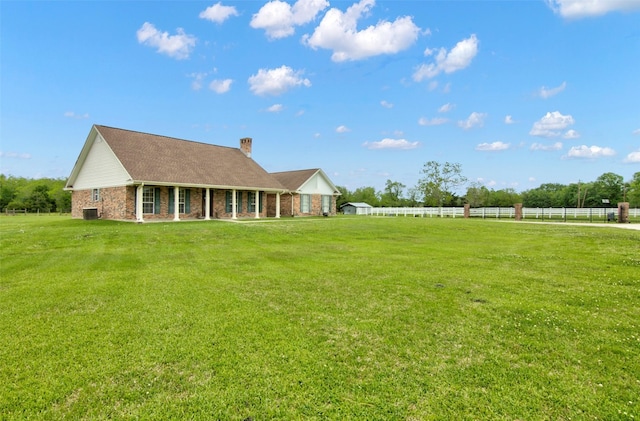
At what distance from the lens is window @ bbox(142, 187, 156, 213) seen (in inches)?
811

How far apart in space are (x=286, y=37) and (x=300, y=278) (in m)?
19.2

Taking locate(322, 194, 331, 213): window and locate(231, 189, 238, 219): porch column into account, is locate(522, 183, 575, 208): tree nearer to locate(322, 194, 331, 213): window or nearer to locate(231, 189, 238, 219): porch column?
locate(322, 194, 331, 213): window

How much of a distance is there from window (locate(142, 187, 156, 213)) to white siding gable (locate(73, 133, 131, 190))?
1.26 meters

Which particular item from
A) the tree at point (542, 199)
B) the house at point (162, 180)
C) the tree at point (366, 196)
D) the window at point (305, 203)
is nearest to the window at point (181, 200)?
the house at point (162, 180)

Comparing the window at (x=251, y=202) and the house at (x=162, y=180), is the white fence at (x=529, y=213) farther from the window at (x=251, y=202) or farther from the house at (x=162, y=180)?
the window at (x=251, y=202)

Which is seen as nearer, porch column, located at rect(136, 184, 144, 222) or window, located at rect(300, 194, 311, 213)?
porch column, located at rect(136, 184, 144, 222)

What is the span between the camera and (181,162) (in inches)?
933

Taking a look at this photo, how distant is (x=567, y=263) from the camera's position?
8859mm

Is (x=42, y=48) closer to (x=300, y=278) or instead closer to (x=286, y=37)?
(x=286, y=37)

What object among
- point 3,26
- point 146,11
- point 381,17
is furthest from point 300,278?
point 3,26

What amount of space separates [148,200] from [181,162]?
407cm

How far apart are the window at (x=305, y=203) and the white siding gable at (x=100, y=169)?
49.2ft

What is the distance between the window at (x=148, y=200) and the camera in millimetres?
20594

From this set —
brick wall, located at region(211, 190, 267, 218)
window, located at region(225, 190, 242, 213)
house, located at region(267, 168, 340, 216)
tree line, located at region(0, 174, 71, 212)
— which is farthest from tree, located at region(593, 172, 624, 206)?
tree line, located at region(0, 174, 71, 212)
